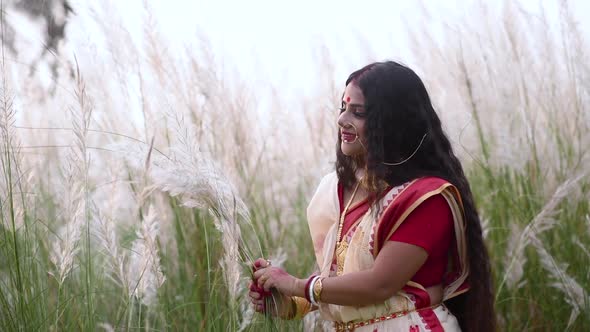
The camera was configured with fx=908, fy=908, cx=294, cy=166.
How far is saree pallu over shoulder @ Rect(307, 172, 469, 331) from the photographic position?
2.38 m

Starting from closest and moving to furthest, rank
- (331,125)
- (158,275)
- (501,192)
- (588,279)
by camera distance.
Result: 1. (158,275)
2. (588,279)
3. (501,192)
4. (331,125)

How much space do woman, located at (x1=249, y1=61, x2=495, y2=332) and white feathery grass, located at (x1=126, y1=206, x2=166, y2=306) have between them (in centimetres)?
27

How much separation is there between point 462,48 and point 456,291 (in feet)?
6.71

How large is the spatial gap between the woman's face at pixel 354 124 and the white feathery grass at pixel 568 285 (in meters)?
1.06

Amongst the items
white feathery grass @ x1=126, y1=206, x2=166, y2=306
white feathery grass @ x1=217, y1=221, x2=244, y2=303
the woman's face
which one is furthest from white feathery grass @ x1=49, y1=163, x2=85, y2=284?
the woman's face

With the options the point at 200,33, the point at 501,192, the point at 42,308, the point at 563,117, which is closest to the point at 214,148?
the point at 200,33

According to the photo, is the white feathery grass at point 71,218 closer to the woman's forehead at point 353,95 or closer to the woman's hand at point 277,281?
the woman's hand at point 277,281

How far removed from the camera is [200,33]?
384 cm

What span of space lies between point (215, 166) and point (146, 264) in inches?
12.5

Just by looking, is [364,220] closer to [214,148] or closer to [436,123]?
[436,123]

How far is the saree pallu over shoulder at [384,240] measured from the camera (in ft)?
7.81

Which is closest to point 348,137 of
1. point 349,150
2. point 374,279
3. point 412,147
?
point 349,150

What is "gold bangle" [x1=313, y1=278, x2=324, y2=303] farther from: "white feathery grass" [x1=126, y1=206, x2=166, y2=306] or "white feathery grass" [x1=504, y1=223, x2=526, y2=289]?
"white feathery grass" [x1=504, y1=223, x2=526, y2=289]

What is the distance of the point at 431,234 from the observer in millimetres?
2363
